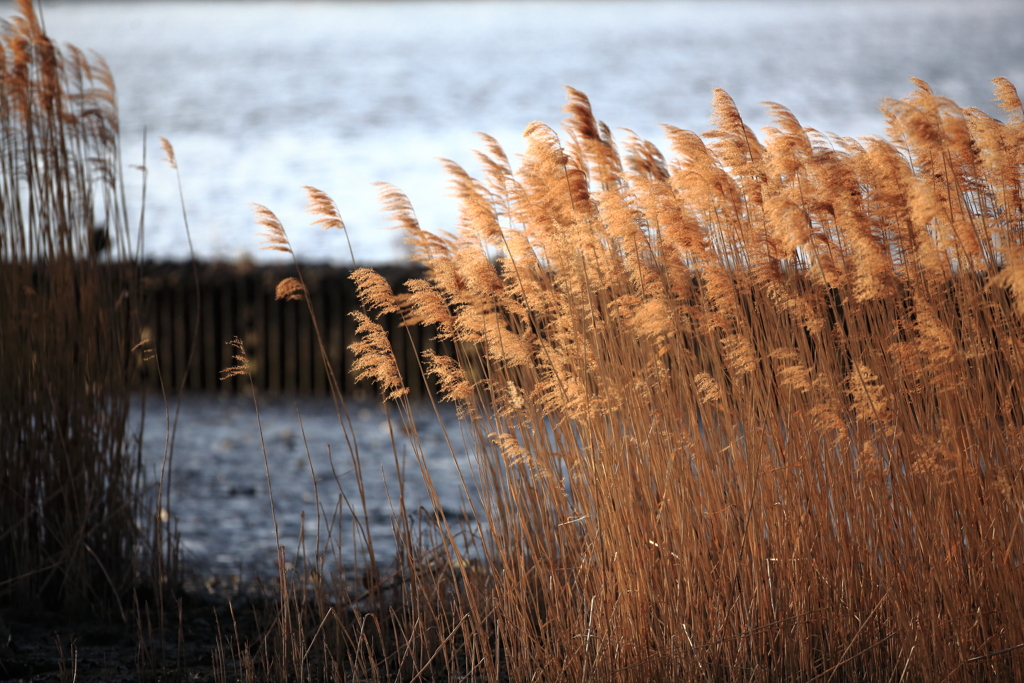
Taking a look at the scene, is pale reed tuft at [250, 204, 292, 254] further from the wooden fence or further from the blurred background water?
the wooden fence

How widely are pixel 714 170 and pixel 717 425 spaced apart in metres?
0.56

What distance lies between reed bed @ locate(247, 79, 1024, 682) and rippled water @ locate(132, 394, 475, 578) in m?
0.96

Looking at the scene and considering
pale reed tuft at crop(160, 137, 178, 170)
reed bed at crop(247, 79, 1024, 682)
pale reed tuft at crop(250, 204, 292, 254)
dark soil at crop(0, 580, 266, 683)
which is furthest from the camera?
pale reed tuft at crop(160, 137, 178, 170)

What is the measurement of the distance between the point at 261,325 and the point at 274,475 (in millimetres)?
2482

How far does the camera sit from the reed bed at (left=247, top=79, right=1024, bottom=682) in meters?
1.86

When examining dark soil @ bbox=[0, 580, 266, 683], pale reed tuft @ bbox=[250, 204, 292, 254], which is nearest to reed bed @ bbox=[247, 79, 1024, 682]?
pale reed tuft @ bbox=[250, 204, 292, 254]

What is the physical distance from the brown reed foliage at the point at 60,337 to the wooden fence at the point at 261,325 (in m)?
4.23

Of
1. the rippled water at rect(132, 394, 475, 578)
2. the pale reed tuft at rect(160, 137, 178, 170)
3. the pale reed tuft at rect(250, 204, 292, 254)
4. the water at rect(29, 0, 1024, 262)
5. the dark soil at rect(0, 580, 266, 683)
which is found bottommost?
the dark soil at rect(0, 580, 266, 683)

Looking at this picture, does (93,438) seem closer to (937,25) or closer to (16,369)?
(16,369)

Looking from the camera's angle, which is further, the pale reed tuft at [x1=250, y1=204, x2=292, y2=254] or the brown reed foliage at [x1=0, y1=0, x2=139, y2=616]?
the brown reed foliage at [x1=0, y1=0, x2=139, y2=616]

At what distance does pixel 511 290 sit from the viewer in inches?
80.4

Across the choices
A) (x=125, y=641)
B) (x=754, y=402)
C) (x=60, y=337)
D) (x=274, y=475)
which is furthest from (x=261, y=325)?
(x=754, y=402)

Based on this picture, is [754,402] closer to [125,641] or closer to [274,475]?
[125,641]

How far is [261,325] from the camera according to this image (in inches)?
293
